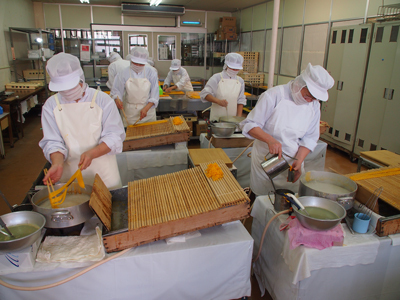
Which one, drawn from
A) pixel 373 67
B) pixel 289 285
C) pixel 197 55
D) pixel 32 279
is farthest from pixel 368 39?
pixel 197 55

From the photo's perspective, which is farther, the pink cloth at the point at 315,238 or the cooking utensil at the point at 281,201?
the cooking utensil at the point at 281,201

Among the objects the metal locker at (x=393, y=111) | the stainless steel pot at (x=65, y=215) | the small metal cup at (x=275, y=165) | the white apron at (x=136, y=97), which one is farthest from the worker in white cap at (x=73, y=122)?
the metal locker at (x=393, y=111)

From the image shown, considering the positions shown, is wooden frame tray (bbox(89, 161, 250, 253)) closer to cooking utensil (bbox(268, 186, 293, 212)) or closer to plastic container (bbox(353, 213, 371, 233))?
cooking utensil (bbox(268, 186, 293, 212))

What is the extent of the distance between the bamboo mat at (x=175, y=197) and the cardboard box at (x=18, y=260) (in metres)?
0.50

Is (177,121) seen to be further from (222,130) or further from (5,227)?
(5,227)

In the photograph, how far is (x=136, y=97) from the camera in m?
3.91

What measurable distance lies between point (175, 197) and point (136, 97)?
252 centimetres

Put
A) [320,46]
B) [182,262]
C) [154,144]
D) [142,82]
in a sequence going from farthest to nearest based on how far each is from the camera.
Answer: [320,46] < [142,82] < [154,144] < [182,262]

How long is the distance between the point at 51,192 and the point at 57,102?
640mm

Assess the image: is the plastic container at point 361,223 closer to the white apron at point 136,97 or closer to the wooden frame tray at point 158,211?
the wooden frame tray at point 158,211

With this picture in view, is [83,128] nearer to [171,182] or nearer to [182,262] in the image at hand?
[171,182]

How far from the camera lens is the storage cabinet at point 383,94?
4.25 m

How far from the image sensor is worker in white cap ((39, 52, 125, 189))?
5.87 ft

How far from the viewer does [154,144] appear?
311 centimetres
